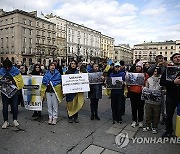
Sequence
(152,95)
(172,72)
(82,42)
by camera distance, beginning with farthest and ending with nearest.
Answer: (82,42) < (152,95) < (172,72)

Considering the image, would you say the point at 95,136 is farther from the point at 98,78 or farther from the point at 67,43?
the point at 67,43

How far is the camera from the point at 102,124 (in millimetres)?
5691

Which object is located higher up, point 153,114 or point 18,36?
point 18,36

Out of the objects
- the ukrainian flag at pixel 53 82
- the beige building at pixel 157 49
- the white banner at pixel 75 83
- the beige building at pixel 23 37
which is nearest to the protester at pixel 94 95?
the white banner at pixel 75 83

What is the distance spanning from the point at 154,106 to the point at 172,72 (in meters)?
1.09

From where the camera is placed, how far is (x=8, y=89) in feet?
17.5

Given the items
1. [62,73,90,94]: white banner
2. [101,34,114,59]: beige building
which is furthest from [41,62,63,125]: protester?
[101,34,114,59]: beige building

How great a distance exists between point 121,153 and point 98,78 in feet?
9.18

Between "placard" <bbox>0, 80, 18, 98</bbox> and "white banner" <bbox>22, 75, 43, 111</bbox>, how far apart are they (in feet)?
A: 2.71

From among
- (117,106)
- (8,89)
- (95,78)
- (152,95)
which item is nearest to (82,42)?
(95,78)

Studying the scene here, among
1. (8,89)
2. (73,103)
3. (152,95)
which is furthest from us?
(73,103)

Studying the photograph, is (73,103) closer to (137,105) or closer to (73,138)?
(73,138)

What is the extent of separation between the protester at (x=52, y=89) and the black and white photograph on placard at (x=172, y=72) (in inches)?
121

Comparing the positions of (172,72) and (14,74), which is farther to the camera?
(14,74)
